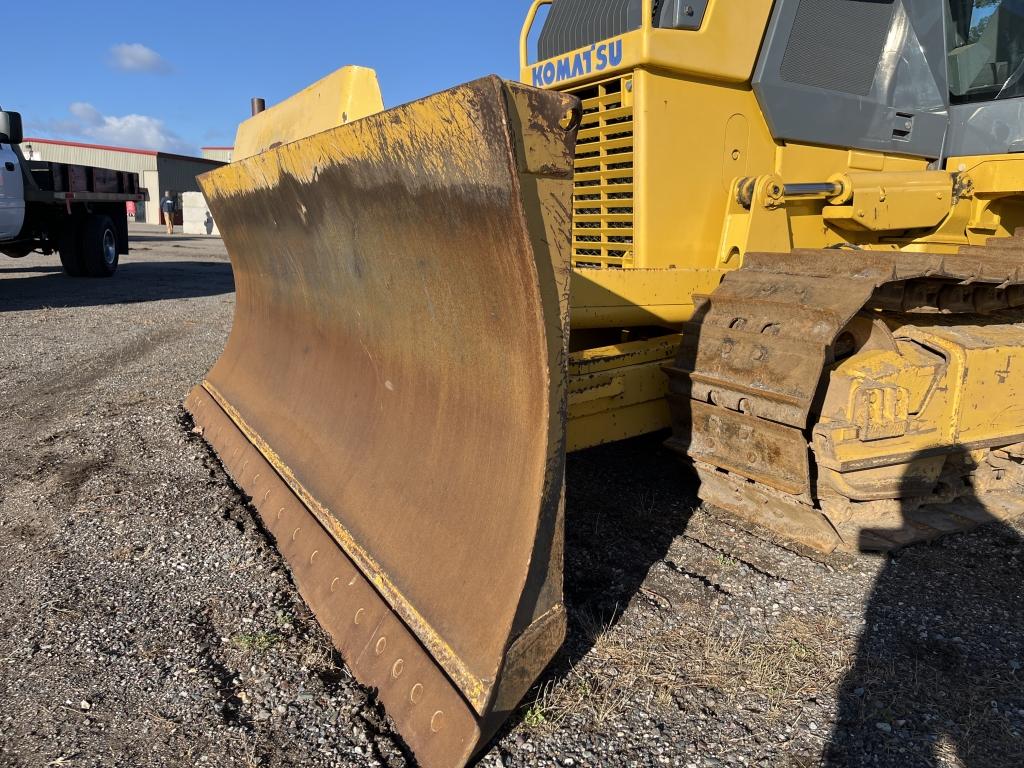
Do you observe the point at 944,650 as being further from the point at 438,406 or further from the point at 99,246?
the point at 99,246

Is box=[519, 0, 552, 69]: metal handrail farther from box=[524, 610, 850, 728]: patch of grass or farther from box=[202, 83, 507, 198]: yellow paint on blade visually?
box=[524, 610, 850, 728]: patch of grass

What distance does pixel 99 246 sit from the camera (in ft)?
42.3

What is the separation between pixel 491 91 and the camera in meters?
1.60

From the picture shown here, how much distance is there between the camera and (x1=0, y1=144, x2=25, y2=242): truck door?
10.2 m

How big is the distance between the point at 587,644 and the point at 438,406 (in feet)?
2.79

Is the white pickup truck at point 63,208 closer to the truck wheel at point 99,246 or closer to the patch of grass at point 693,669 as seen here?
the truck wheel at point 99,246

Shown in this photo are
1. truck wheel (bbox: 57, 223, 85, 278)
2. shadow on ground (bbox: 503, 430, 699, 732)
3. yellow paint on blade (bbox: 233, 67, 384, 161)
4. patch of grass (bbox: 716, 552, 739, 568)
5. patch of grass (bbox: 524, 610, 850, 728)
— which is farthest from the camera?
truck wheel (bbox: 57, 223, 85, 278)

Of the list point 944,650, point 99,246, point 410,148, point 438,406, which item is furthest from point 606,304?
point 99,246

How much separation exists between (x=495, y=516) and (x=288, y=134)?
2556 mm

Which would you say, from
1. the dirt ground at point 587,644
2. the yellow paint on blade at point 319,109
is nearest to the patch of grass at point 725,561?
the dirt ground at point 587,644

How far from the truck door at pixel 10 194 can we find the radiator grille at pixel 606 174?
981cm

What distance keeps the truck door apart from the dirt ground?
27.1ft

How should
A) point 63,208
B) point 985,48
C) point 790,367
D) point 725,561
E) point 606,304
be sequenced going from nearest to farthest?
point 790,367, point 725,561, point 606,304, point 985,48, point 63,208

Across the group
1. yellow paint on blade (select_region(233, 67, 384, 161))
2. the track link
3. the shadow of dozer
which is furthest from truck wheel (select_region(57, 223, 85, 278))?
the shadow of dozer
